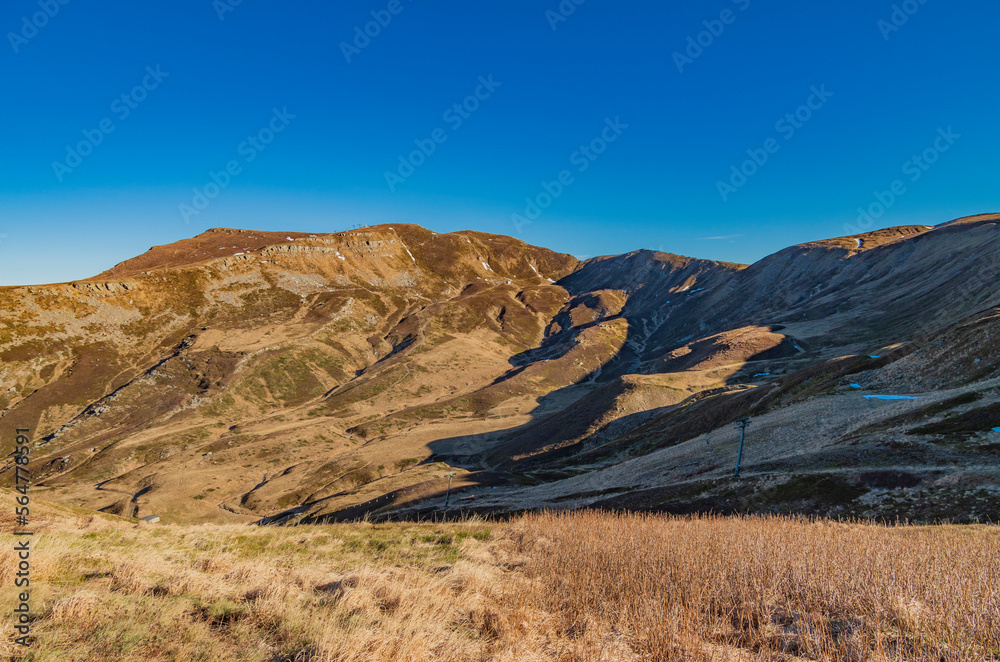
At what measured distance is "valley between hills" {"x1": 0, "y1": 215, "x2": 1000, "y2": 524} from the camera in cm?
3142

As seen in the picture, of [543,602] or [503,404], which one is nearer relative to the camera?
[543,602]

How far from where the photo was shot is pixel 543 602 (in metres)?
8.47

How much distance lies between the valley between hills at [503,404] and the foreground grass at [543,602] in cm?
1643

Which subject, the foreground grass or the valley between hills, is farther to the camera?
the valley between hills

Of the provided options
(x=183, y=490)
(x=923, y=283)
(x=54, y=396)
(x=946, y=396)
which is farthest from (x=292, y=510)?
(x=923, y=283)

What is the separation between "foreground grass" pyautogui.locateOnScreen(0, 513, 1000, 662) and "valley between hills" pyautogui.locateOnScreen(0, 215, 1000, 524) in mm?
16430

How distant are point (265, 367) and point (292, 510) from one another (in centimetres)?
8603

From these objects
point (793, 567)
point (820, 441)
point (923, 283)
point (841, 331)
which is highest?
point (923, 283)

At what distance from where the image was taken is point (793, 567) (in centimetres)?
905

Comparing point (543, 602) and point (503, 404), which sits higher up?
point (543, 602)

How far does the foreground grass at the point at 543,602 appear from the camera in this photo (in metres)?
6.18

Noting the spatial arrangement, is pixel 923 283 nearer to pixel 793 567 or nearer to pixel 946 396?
pixel 946 396

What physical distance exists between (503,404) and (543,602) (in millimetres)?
133455

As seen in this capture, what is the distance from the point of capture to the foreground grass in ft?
20.3
